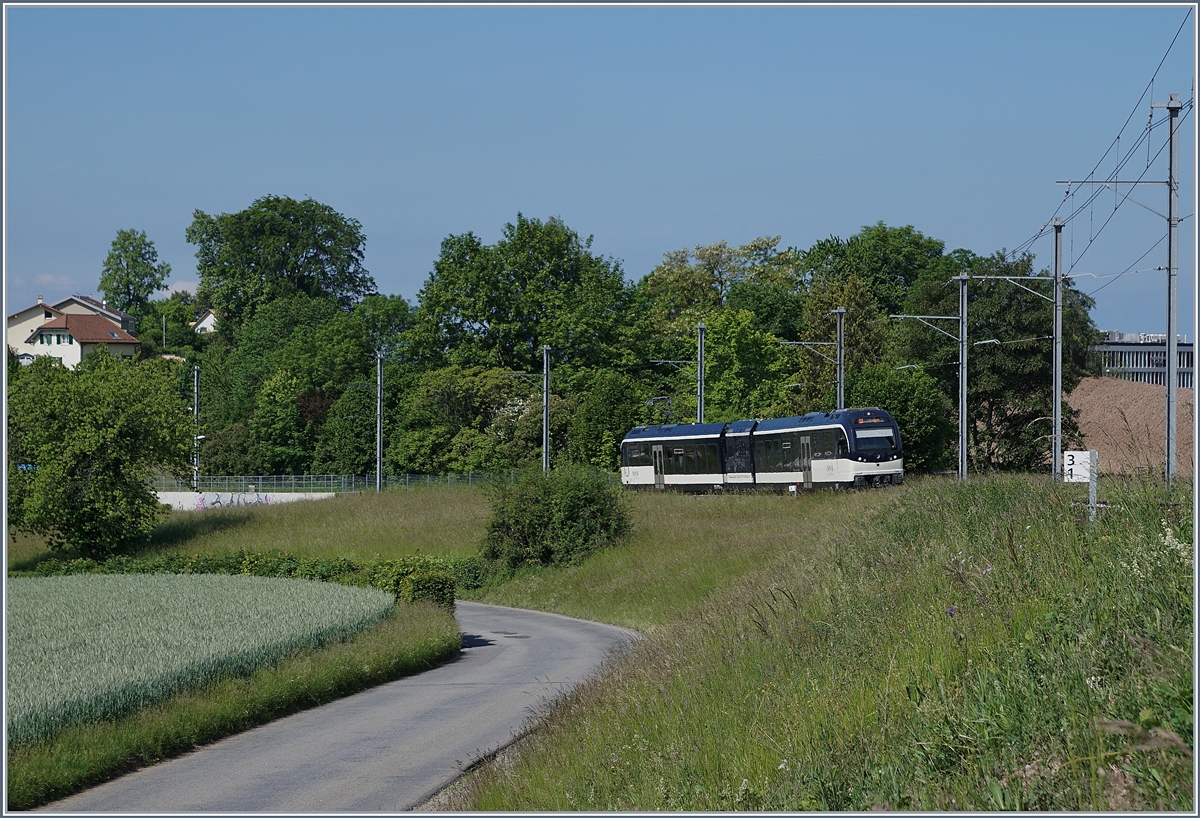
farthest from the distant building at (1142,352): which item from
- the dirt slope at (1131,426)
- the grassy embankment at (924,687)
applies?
the grassy embankment at (924,687)

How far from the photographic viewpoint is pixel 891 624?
30.9 feet

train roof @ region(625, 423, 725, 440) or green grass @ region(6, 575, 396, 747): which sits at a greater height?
train roof @ region(625, 423, 725, 440)

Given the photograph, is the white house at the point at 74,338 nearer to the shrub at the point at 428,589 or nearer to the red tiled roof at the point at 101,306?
the red tiled roof at the point at 101,306

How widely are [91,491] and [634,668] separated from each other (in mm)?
48861

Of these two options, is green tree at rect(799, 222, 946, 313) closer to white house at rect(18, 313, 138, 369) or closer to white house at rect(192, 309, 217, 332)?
white house at rect(18, 313, 138, 369)

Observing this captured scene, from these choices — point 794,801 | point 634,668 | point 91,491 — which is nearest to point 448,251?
point 91,491

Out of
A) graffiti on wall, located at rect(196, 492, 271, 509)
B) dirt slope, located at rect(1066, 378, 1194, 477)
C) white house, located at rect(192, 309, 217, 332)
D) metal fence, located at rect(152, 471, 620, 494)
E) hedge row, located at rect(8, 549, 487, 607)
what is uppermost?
white house, located at rect(192, 309, 217, 332)

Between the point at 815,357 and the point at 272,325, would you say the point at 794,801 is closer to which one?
the point at 815,357

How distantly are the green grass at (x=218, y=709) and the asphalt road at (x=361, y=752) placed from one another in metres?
0.26

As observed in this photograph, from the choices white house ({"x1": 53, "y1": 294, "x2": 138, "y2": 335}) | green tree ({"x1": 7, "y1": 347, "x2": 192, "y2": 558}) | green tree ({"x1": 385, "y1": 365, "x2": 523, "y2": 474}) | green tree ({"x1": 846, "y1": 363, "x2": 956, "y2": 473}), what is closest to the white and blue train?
green tree ({"x1": 846, "y1": 363, "x2": 956, "y2": 473})

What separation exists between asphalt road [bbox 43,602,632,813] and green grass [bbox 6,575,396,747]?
4.27 ft

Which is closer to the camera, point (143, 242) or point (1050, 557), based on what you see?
point (1050, 557)

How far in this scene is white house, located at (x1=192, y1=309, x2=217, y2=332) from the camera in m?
141

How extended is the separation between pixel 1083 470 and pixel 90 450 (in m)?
52.4
